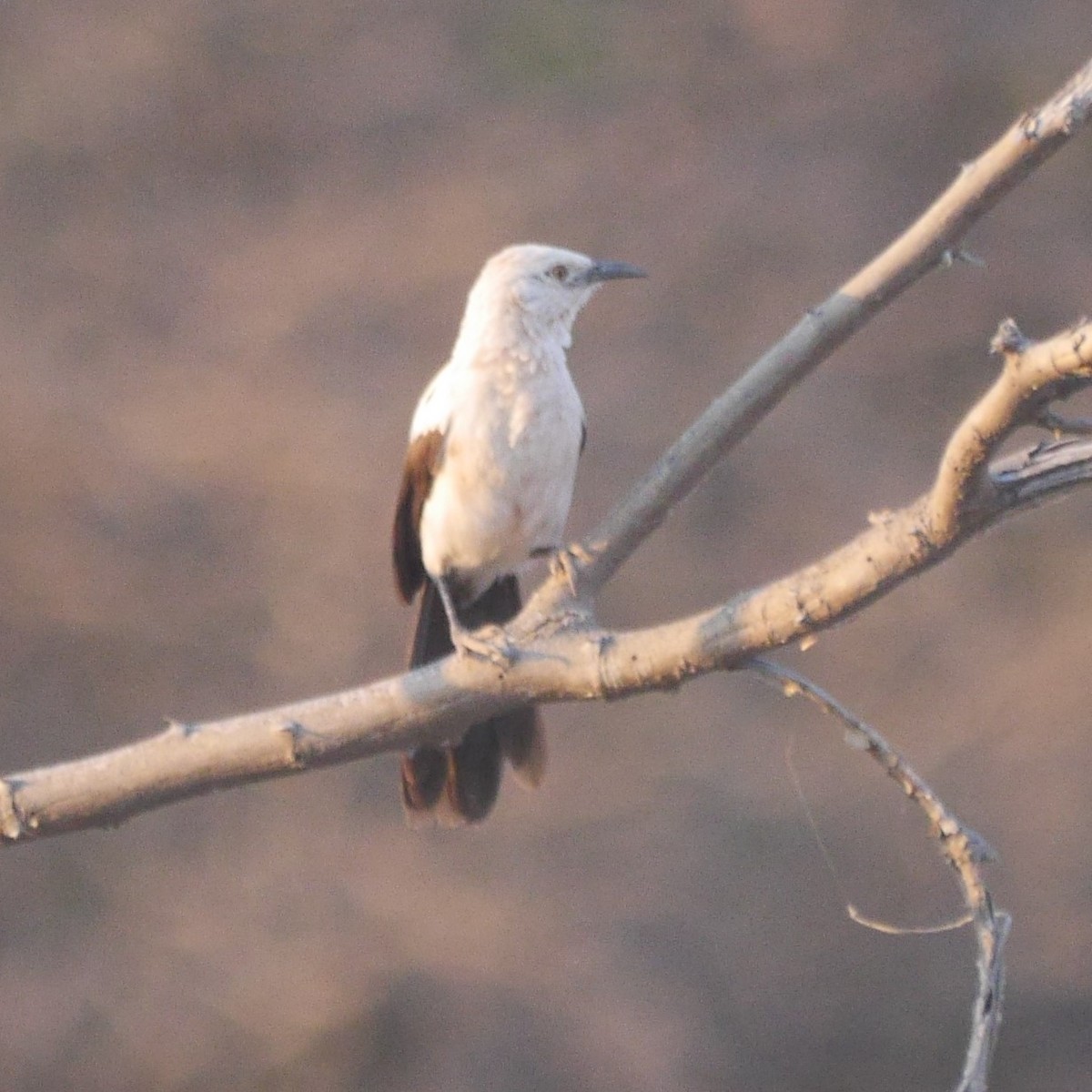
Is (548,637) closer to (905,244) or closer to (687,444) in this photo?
(687,444)

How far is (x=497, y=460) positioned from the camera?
3.57m

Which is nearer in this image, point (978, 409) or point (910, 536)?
point (978, 409)

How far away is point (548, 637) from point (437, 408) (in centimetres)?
111

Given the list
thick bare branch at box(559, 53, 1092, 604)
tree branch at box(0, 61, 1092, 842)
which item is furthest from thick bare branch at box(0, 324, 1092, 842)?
thick bare branch at box(559, 53, 1092, 604)

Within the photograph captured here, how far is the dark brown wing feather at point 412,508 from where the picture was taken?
3.71 m

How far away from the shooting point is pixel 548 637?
270 cm

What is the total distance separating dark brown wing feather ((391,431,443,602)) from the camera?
12.2 feet

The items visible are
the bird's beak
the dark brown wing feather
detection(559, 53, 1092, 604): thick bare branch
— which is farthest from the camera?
the bird's beak

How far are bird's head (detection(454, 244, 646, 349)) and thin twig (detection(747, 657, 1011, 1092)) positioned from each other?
4.56ft

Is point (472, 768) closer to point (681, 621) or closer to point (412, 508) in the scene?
point (412, 508)

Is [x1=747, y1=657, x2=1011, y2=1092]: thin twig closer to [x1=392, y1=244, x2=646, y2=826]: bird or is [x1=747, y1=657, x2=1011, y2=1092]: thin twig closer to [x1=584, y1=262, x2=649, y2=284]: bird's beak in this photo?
[x1=392, y1=244, x2=646, y2=826]: bird

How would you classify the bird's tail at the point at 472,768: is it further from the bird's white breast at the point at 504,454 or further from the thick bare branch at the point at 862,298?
the thick bare branch at the point at 862,298

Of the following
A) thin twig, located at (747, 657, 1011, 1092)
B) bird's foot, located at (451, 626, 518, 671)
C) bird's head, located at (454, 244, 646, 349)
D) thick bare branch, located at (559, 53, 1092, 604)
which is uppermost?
bird's head, located at (454, 244, 646, 349)

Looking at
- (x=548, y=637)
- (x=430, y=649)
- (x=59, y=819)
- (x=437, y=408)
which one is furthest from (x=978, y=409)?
(x=430, y=649)
